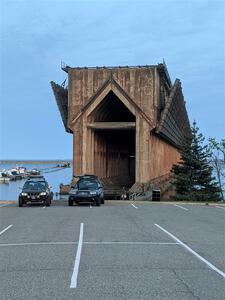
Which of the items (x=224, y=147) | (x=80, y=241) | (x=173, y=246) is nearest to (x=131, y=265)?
(x=173, y=246)

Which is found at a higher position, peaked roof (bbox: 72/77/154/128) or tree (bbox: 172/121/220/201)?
peaked roof (bbox: 72/77/154/128)

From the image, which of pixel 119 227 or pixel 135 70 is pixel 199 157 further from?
pixel 119 227

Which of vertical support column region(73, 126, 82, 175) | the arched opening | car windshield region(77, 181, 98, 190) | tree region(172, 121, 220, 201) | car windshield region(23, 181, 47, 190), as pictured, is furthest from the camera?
the arched opening

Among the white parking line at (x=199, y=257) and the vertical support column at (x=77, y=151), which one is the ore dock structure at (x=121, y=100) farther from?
the white parking line at (x=199, y=257)

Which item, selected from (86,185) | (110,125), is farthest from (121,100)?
(86,185)

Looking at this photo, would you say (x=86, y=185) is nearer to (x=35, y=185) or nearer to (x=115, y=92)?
(x=35, y=185)

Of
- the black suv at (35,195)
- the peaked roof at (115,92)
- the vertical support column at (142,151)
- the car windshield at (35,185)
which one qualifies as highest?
the peaked roof at (115,92)

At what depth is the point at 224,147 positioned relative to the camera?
61.6 meters

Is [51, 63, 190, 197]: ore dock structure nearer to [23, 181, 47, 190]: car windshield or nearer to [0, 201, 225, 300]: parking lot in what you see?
[23, 181, 47, 190]: car windshield

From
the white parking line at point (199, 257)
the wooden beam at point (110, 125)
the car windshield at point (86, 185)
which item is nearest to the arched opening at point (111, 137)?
the wooden beam at point (110, 125)

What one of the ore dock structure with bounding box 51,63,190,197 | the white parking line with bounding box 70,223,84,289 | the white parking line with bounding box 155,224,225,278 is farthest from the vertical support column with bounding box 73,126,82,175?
the white parking line with bounding box 70,223,84,289

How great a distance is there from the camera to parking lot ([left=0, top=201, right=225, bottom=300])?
7.55 m

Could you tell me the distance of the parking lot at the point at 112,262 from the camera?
24.8 feet

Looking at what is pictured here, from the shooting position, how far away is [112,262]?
32.9 ft
